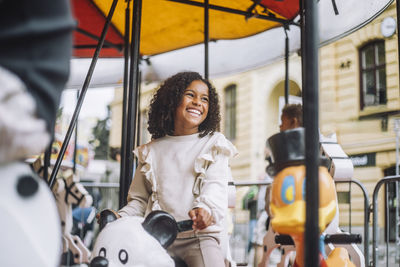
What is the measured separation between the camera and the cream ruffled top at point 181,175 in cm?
205

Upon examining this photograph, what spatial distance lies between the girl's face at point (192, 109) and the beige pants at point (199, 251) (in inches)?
21.4

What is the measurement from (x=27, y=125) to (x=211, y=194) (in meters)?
1.17

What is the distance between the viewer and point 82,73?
16.2ft

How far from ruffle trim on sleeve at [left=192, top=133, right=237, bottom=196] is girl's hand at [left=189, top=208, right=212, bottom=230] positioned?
1.05 feet

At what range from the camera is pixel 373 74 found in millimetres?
11367

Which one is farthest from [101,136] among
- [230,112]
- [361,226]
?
[361,226]

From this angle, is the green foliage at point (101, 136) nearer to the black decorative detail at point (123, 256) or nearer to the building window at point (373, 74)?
the building window at point (373, 74)

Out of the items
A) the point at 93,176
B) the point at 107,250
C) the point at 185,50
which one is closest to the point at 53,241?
the point at 107,250

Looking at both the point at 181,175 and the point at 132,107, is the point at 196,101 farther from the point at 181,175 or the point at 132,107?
the point at 132,107

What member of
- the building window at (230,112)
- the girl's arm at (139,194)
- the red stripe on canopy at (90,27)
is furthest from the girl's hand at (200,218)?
the building window at (230,112)

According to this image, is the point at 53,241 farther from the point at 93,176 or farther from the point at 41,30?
the point at 93,176

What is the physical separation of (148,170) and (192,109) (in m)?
0.34

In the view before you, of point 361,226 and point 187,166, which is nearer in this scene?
point 187,166

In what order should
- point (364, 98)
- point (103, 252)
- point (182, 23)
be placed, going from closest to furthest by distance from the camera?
point (103, 252) → point (182, 23) → point (364, 98)
